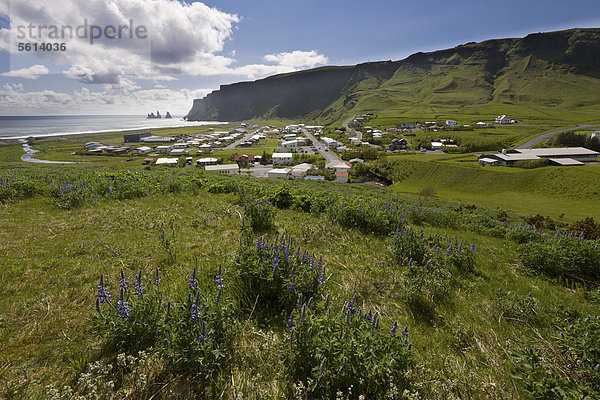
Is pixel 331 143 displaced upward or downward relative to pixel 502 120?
downward

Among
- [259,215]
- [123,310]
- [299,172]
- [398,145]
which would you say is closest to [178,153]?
[299,172]

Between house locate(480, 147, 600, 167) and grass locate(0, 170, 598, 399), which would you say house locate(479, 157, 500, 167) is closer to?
house locate(480, 147, 600, 167)

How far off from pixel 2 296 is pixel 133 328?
3.54 metres

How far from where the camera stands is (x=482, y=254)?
8695 millimetres

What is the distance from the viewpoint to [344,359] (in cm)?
286

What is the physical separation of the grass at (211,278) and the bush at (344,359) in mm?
359

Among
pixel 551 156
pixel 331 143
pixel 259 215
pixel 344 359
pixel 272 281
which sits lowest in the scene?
pixel 344 359

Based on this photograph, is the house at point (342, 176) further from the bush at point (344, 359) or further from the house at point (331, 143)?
the bush at point (344, 359)

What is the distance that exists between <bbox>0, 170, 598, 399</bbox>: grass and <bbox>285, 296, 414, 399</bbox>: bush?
359 mm

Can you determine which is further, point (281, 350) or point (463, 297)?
point (463, 297)

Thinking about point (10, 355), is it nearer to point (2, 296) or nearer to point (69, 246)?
point (2, 296)

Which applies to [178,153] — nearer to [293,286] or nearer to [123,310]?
[123,310]

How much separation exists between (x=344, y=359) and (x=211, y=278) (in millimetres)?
3267

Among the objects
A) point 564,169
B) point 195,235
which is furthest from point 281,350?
point 564,169
